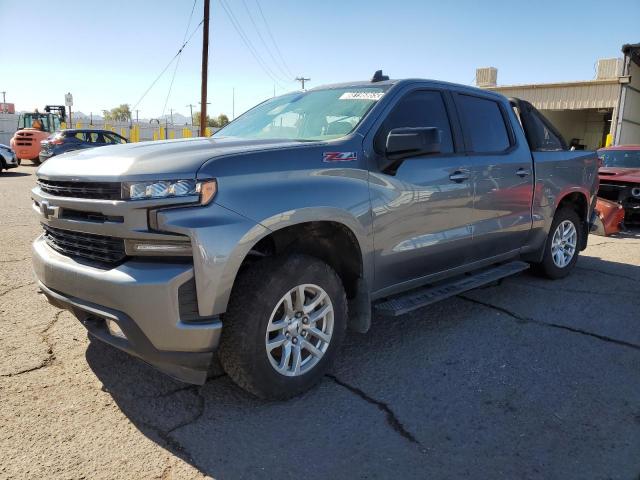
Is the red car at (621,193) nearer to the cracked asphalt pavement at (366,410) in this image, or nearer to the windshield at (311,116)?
the cracked asphalt pavement at (366,410)

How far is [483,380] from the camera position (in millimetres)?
3355

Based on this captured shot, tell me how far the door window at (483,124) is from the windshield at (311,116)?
3.10ft

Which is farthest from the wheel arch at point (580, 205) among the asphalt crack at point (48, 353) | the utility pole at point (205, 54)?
the utility pole at point (205, 54)

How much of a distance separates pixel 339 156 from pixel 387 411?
60.6 inches

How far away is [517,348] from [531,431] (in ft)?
3.91

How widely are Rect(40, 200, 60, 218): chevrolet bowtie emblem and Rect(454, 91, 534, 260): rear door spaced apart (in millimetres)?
3018

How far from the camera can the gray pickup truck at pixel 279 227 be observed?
254 centimetres

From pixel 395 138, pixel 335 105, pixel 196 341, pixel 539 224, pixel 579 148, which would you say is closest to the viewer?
pixel 196 341

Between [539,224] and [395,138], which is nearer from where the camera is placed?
[395,138]

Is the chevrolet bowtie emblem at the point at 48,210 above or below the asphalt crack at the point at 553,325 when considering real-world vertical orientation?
above

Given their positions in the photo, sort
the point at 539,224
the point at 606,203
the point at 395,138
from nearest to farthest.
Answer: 1. the point at 395,138
2. the point at 539,224
3. the point at 606,203

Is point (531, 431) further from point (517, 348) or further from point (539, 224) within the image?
point (539, 224)

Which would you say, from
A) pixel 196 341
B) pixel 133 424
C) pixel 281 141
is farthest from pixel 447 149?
pixel 133 424

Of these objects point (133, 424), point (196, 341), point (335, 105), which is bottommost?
point (133, 424)
